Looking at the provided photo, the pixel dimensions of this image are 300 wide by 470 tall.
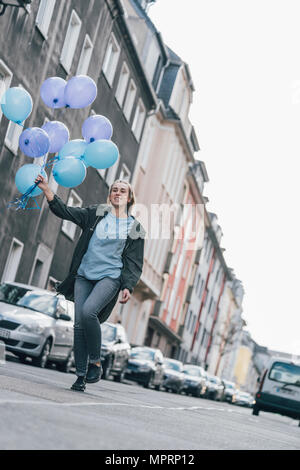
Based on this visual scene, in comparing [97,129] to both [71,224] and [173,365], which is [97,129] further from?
[173,365]

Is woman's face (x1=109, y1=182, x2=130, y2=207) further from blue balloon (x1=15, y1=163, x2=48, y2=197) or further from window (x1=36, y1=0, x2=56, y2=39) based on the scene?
window (x1=36, y1=0, x2=56, y2=39)

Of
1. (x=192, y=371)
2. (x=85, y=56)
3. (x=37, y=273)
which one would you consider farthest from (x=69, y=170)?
(x=192, y=371)

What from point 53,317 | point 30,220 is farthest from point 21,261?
point 53,317

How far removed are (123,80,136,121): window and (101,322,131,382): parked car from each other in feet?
40.1

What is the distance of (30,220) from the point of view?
26.1 m

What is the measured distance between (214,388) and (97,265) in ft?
142

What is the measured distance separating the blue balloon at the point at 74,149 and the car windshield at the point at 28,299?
824 cm

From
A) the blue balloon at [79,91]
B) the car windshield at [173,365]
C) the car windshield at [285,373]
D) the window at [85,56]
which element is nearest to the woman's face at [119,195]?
the blue balloon at [79,91]

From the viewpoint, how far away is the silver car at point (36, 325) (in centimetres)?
1788

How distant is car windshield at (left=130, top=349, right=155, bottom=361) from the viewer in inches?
1297

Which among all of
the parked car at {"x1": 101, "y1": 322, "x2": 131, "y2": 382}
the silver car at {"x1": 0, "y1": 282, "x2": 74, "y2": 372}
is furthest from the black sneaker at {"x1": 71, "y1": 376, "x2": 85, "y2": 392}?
the parked car at {"x1": 101, "y1": 322, "x2": 131, "y2": 382}

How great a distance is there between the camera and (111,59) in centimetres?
3288

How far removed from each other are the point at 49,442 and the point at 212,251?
3029 inches

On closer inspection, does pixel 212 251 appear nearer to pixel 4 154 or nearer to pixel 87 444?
pixel 4 154
